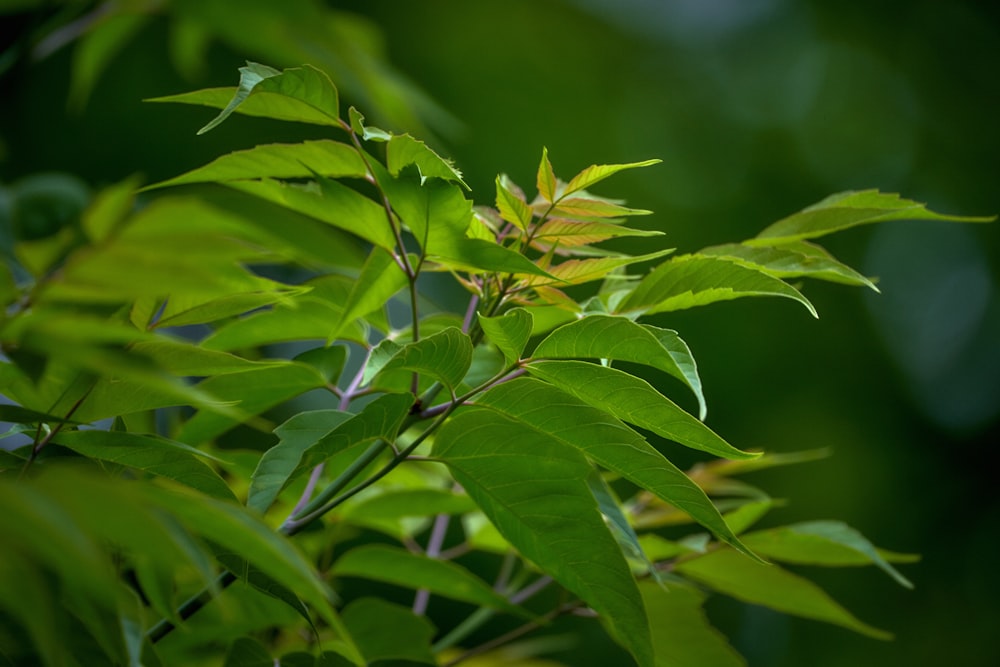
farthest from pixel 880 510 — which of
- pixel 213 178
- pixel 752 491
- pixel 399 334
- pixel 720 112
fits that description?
pixel 213 178

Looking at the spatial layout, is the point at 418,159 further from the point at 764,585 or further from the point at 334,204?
the point at 764,585

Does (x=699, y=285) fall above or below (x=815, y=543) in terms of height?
above

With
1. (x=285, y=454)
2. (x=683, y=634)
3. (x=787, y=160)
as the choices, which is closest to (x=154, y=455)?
(x=285, y=454)

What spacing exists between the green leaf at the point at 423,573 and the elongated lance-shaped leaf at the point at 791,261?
0.68 ft

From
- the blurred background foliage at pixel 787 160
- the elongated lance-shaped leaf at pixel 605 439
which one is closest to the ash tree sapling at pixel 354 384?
the elongated lance-shaped leaf at pixel 605 439

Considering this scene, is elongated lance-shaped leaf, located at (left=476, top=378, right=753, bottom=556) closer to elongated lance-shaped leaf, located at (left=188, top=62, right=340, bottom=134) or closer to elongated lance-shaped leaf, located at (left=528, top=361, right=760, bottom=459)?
elongated lance-shaped leaf, located at (left=528, top=361, right=760, bottom=459)

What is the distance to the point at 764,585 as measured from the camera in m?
0.44

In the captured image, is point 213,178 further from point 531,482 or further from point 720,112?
point 720,112

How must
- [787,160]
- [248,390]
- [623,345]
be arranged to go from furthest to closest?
[787,160] → [248,390] → [623,345]

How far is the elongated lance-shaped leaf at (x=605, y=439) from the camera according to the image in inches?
11.7

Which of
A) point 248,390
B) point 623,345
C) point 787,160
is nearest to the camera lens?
point 623,345

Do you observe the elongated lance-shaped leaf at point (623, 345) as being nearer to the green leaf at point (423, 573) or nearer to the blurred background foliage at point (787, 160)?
the green leaf at point (423, 573)

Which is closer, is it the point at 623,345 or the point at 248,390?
the point at 623,345

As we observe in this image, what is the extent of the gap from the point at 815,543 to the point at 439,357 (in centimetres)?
25
